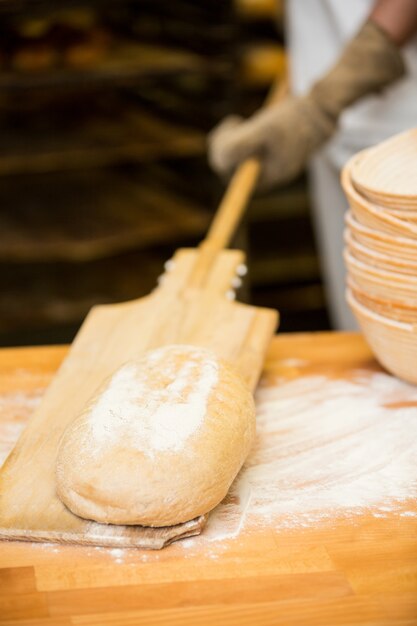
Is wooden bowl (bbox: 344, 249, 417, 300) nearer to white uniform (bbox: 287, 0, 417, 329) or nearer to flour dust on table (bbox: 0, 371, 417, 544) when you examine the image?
flour dust on table (bbox: 0, 371, 417, 544)

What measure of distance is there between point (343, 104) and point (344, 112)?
6.0 inches

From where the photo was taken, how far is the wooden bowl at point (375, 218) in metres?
1.12

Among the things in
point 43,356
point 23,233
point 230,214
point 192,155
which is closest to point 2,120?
point 23,233

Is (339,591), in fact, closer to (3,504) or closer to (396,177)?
(3,504)

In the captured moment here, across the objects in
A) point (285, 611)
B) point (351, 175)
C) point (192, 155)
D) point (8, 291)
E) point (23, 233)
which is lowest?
point (8, 291)

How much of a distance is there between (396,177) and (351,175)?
0.07m

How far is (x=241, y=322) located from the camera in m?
1.38

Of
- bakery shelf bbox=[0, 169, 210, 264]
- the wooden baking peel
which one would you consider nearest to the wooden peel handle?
the wooden baking peel

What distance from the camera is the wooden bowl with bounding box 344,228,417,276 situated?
114 cm

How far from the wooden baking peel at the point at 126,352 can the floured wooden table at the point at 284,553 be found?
2cm

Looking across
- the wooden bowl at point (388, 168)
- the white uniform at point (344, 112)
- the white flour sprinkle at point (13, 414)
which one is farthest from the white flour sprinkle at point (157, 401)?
the white uniform at point (344, 112)

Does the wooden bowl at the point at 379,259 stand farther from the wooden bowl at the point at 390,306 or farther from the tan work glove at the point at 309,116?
the tan work glove at the point at 309,116

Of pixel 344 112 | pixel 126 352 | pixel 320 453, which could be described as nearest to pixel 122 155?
pixel 344 112

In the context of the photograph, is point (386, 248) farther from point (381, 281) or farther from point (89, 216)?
point (89, 216)
